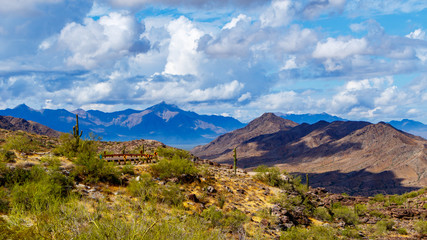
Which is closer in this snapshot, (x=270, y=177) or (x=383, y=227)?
(x=383, y=227)

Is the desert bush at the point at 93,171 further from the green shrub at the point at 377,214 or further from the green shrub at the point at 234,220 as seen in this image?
the green shrub at the point at 377,214

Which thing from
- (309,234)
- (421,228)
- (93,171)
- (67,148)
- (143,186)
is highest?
(67,148)

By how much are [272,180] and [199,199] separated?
13817 millimetres

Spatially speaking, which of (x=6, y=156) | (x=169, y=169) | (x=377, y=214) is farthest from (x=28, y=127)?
(x=377, y=214)

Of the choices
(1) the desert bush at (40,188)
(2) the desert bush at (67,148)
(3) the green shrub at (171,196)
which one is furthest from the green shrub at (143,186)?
(2) the desert bush at (67,148)

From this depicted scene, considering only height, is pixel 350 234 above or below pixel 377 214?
below

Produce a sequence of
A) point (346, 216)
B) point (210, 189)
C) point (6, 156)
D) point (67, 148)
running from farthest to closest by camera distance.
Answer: point (346, 216) < point (67, 148) < point (210, 189) < point (6, 156)

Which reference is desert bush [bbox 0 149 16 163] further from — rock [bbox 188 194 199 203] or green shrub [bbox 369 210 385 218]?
green shrub [bbox 369 210 385 218]

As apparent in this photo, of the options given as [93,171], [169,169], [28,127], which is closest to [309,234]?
[169,169]

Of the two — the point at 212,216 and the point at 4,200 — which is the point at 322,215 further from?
the point at 4,200

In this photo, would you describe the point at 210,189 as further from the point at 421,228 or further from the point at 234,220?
the point at 421,228

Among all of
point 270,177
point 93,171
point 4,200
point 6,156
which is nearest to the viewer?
point 4,200

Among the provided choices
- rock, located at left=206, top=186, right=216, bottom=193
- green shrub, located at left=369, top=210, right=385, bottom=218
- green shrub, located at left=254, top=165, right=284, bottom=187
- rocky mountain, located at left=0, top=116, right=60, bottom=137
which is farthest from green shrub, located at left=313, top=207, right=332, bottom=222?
rocky mountain, located at left=0, top=116, right=60, bottom=137

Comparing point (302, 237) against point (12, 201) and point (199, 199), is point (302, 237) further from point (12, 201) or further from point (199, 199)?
point (12, 201)
